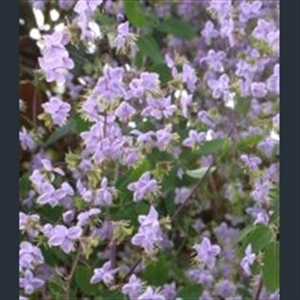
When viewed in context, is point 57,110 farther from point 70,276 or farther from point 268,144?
point 268,144

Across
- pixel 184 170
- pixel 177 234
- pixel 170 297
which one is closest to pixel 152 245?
pixel 170 297

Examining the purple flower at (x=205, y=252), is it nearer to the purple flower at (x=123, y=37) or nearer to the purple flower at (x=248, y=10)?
the purple flower at (x=123, y=37)

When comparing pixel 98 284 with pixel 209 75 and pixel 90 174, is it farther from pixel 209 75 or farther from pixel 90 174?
pixel 209 75

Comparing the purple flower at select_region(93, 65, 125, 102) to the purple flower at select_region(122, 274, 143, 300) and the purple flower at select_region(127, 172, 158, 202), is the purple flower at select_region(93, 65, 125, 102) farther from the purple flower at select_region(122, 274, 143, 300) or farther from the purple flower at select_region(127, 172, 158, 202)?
the purple flower at select_region(122, 274, 143, 300)

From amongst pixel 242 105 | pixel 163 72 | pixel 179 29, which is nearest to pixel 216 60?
pixel 242 105

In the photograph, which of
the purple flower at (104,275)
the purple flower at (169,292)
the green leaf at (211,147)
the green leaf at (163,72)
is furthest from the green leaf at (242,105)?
the purple flower at (104,275)
